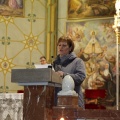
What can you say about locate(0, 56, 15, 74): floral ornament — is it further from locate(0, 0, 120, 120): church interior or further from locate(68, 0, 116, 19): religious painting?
locate(68, 0, 116, 19): religious painting

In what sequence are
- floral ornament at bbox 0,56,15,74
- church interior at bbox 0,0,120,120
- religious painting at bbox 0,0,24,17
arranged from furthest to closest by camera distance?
religious painting at bbox 0,0,24,17
floral ornament at bbox 0,56,15,74
church interior at bbox 0,0,120,120

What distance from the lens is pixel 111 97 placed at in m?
9.91

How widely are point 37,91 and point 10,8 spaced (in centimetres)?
639

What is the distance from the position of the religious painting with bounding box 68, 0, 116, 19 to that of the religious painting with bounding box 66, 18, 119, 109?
0.52 ft

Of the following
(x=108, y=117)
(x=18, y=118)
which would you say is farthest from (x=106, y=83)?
(x=108, y=117)

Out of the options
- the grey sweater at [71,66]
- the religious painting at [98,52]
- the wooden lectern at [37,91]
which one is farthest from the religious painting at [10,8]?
the wooden lectern at [37,91]

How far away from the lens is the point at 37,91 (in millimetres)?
4449

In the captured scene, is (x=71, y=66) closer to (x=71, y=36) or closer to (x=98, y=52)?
(x=98, y=52)

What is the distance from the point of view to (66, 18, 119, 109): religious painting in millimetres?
9969

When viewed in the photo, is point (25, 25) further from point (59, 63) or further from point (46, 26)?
point (59, 63)

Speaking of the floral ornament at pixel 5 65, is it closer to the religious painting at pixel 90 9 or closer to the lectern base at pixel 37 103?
the religious painting at pixel 90 9

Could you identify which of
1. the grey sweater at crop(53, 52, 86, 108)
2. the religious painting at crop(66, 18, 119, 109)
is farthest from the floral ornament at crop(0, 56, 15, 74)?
the grey sweater at crop(53, 52, 86, 108)

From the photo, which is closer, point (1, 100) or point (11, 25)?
point (1, 100)

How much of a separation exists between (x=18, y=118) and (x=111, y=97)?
369 centimetres
